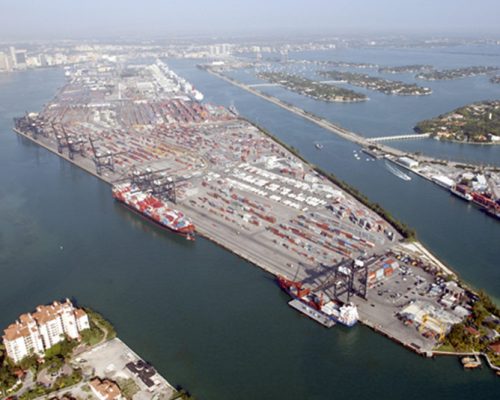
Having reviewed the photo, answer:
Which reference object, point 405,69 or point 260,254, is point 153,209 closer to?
point 260,254

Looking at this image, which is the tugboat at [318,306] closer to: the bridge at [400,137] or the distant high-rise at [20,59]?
the bridge at [400,137]

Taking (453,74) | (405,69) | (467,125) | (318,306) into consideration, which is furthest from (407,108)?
(318,306)

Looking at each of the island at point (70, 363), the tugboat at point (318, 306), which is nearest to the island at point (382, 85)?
the tugboat at point (318, 306)

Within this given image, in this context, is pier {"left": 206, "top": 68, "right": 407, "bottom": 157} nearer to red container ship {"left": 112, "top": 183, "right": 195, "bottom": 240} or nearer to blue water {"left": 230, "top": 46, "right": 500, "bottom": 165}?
blue water {"left": 230, "top": 46, "right": 500, "bottom": 165}

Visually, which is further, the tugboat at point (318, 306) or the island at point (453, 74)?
the island at point (453, 74)

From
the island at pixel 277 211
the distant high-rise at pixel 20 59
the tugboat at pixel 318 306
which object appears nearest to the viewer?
the tugboat at pixel 318 306

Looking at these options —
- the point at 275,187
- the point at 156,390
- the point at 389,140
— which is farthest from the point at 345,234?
the point at 389,140

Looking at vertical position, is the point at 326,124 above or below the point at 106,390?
above
